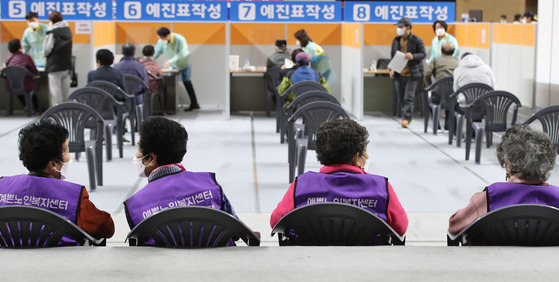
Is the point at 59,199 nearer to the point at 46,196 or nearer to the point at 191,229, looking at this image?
the point at 46,196

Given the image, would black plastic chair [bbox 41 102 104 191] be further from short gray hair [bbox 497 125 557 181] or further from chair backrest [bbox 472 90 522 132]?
short gray hair [bbox 497 125 557 181]

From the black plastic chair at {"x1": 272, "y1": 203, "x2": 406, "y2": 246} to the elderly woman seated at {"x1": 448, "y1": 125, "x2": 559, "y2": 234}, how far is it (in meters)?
0.32

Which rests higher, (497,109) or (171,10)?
(171,10)

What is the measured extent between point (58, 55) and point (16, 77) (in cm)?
83

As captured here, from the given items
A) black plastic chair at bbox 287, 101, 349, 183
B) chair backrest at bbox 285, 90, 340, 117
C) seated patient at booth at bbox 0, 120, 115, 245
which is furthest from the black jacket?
seated patient at booth at bbox 0, 120, 115, 245

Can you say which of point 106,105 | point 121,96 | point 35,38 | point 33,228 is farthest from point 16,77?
point 33,228

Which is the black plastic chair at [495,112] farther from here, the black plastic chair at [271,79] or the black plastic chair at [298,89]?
the black plastic chair at [271,79]

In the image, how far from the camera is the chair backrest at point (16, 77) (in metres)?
11.6

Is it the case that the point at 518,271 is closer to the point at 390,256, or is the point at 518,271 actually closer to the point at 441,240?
the point at 390,256

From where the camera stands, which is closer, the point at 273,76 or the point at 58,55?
the point at 58,55

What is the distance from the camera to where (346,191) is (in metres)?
3.21

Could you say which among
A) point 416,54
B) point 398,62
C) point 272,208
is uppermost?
point 416,54

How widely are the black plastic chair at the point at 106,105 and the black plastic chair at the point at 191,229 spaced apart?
5108 mm

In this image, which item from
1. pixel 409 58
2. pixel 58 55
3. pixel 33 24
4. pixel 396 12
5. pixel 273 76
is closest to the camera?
pixel 409 58
